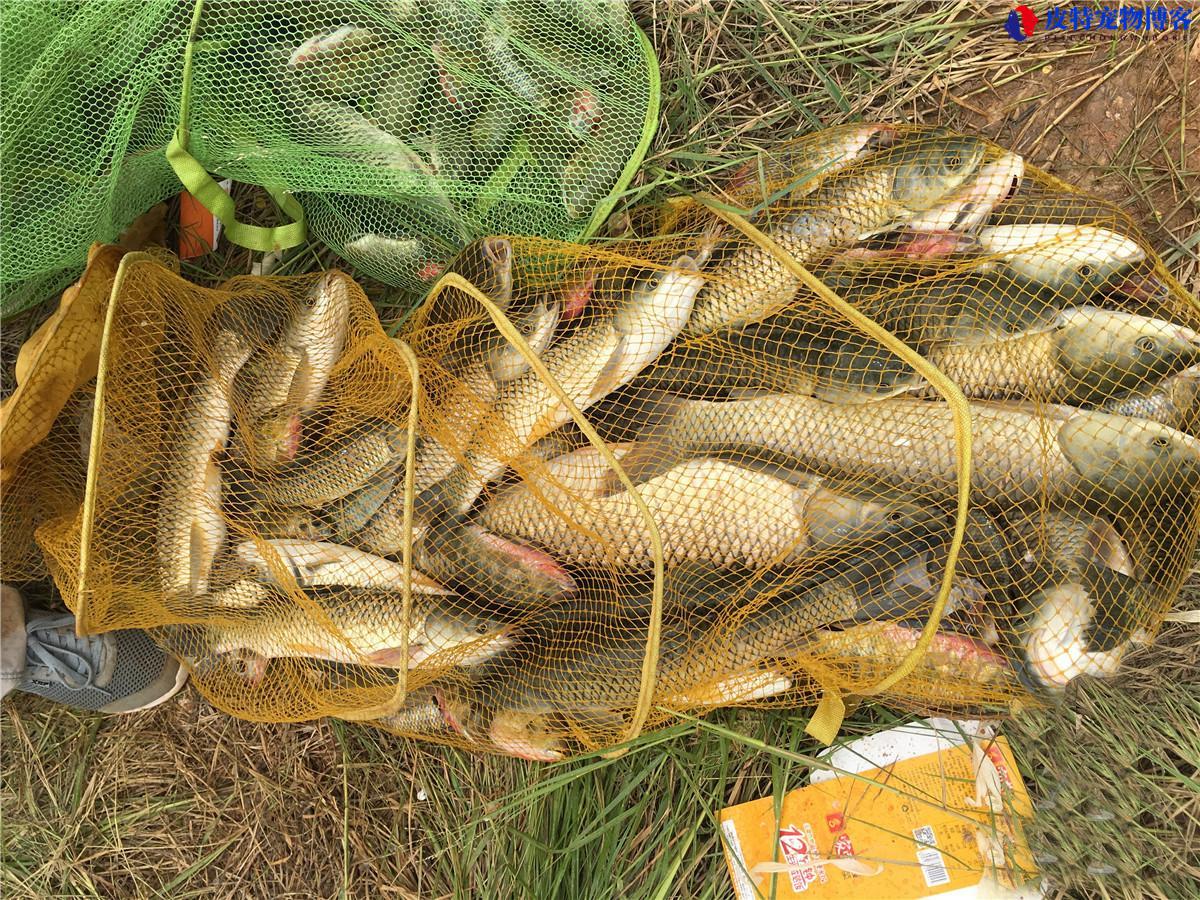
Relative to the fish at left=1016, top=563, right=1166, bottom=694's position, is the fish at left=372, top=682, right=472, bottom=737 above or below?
below

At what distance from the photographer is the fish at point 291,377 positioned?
209cm

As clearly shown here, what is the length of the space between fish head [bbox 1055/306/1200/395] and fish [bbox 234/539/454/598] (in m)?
1.48

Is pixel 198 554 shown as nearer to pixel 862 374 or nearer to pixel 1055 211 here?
pixel 862 374

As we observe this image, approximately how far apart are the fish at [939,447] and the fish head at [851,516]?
0.05 m

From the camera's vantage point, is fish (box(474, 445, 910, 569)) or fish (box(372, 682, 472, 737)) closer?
fish (box(474, 445, 910, 569))

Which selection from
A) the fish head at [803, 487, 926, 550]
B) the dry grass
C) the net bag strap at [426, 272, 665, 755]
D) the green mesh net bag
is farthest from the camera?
the dry grass

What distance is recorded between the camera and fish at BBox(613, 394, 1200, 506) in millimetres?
1757

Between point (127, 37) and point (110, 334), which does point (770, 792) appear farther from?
point (127, 37)

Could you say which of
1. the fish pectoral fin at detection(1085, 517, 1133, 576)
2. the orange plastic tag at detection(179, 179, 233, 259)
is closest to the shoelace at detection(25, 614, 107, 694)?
the orange plastic tag at detection(179, 179, 233, 259)

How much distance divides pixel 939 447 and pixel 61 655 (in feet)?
7.51

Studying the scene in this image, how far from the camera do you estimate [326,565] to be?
201 cm

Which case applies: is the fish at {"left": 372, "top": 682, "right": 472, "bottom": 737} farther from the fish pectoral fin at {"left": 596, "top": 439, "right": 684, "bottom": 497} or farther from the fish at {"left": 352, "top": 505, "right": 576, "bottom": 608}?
the fish pectoral fin at {"left": 596, "top": 439, "right": 684, "bottom": 497}

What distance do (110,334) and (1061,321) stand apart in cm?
201

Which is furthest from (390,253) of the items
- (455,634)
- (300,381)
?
(455,634)
